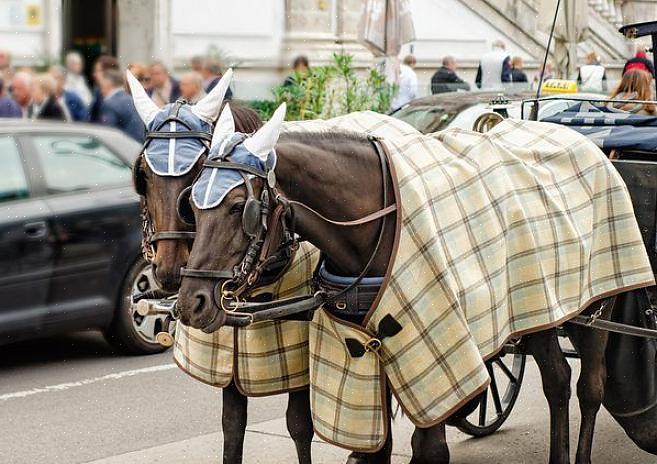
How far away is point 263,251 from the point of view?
4.25 metres

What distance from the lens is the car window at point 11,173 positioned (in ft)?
25.8

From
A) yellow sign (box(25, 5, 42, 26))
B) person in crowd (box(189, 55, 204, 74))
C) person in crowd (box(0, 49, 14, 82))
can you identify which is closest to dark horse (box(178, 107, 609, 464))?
person in crowd (box(189, 55, 204, 74))

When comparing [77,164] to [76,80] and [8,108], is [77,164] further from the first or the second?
[76,80]

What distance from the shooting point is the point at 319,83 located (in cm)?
1349

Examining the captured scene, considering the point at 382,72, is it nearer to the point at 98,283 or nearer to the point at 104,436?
the point at 98,283

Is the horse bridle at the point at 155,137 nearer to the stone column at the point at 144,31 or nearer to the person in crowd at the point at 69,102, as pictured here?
the person in crowd at the point at 69,102

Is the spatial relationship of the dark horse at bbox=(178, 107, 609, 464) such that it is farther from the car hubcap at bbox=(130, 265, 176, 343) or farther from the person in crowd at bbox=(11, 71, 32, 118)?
the person in crowd at bbox=(11, 71, 32, 118)

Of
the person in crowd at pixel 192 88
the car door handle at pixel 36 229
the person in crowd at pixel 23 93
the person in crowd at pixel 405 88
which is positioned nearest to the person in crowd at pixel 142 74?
the person in crowd at pixel 23 93

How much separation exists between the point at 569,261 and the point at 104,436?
9.11ft

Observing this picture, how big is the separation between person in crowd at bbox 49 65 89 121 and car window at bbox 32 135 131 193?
4.09m

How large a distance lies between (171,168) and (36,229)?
11.0ft

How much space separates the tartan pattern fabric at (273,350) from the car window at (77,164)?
3.46 metres

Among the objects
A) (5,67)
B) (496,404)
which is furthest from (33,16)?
(496,404)

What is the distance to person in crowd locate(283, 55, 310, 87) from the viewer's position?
13430 mm
